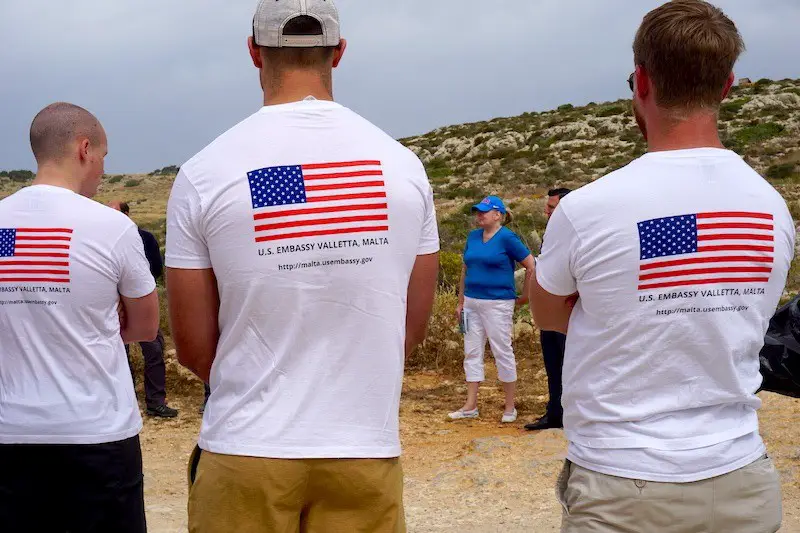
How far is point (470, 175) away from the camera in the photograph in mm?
34875

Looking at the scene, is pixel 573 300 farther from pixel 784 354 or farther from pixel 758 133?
pixel 758 133

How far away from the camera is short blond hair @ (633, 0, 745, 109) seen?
2145mm

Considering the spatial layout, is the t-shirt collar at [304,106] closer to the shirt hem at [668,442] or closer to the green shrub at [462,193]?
the shirt hem at [668,442]

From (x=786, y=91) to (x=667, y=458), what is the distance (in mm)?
42514

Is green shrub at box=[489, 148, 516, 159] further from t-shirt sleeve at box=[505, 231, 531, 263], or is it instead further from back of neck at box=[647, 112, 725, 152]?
back of neck at box=[647, 112, 725, 152]

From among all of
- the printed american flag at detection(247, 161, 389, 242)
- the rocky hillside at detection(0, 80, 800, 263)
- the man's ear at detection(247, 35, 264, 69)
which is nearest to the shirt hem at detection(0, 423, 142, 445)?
the printed american flag at detection(247, 161, 389, 242)

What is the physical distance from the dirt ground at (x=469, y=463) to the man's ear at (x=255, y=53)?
3.88 meters

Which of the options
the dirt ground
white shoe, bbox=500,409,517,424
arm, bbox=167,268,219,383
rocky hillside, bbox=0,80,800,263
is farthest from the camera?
rocky hillside, bbox=0,80,800,263

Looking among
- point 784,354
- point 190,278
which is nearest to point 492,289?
point 784,354

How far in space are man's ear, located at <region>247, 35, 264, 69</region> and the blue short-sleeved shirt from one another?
5.42 m

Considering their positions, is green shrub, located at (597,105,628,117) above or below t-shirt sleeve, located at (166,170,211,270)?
above

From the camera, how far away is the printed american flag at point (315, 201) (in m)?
2.11

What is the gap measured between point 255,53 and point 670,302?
1.16 meters

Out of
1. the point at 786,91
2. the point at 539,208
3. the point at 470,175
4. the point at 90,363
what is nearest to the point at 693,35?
the point at 90,363
